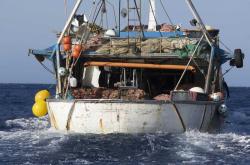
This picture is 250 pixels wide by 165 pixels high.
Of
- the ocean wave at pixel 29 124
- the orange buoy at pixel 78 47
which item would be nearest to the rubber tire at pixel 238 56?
the orange buoy at pixel 78 47

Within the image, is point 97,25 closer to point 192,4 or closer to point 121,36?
point 121,36

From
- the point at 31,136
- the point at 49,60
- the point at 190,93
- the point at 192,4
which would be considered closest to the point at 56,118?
the point at 31,136

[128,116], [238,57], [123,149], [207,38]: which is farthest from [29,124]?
[123,149]

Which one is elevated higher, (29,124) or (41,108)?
(41,108)

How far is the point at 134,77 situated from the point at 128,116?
365cm

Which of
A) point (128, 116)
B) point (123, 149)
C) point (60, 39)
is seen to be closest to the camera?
point (123, 149)

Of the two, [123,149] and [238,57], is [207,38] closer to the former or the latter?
[238,57]

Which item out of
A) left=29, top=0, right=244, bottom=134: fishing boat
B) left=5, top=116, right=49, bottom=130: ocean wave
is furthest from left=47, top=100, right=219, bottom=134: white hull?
left=5, top=116, right=49, bottom=130: ocean wave

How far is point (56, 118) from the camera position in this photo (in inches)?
757

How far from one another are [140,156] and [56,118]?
495cm

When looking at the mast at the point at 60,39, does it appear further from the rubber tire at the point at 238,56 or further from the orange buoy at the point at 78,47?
the rubber tire at the point at 238,56

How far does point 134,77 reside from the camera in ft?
70.5

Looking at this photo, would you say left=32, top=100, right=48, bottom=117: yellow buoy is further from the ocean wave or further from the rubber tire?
the rubber tire

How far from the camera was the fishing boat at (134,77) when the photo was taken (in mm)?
18094
